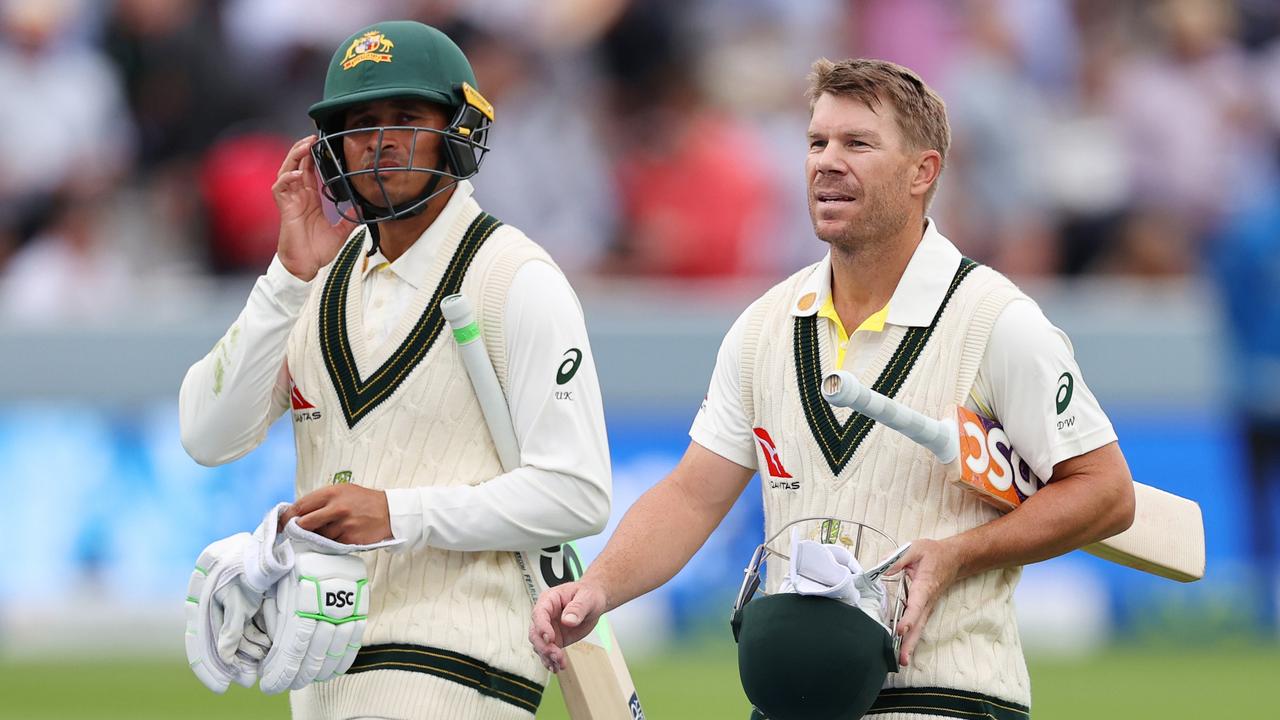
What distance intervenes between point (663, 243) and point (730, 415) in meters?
7.13

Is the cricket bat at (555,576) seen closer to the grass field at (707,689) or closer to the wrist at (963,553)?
the wrist at (963,553)

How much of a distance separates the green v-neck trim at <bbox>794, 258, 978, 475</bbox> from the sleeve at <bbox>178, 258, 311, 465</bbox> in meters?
1.12

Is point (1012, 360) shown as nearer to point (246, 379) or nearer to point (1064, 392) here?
point (1064, 392)

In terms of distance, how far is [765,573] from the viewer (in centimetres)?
420

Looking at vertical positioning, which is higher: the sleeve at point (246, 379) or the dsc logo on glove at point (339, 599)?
the sleeve at point (246, 379)

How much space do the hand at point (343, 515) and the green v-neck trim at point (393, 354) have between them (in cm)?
24

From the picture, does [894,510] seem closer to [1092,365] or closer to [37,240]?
[1092,365]

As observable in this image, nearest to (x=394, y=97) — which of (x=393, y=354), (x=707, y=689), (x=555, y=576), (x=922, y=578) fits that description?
(x=393, y=354)

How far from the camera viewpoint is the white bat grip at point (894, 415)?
3.73 m

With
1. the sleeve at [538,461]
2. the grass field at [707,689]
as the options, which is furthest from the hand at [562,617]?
the grass field at [707,689]

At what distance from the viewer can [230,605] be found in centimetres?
413

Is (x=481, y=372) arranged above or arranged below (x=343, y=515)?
above

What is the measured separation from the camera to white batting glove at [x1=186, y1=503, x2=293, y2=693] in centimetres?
411

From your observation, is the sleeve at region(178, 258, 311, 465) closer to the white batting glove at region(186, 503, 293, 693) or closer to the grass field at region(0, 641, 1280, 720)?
the white batting glove at region(186, 503, 293, 693)
